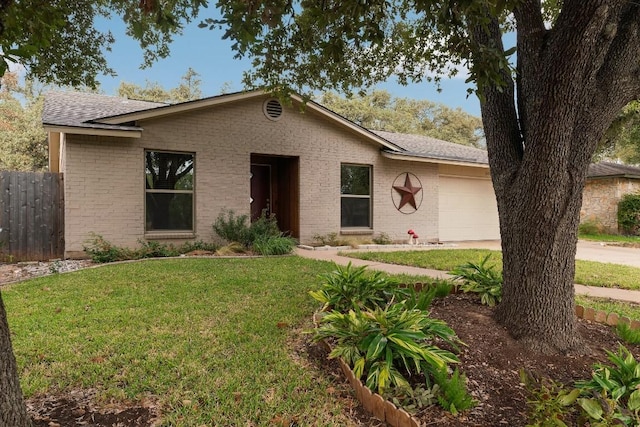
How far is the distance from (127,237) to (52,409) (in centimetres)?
716

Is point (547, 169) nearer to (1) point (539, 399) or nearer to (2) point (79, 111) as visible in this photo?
(1) point (539, 399)

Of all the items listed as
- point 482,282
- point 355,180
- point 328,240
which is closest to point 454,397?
point 482,282

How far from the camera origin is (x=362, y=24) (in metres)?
3.07

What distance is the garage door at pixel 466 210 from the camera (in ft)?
45.7

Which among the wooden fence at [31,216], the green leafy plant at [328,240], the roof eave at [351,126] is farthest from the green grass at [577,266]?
the wooden fence at [31,216]

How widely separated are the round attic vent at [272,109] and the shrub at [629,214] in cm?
1624

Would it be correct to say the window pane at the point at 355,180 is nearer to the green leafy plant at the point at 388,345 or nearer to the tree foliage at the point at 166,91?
the green leafy plant at the point at 388,345

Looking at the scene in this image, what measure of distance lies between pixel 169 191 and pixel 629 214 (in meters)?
18.9

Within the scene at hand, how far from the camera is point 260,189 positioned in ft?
39.9

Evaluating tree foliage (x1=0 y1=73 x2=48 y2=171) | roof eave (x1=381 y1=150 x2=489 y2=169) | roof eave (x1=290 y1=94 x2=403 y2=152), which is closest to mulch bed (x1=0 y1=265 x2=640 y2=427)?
roof eave (x1=290 y1=94 x2=403 y2=152)

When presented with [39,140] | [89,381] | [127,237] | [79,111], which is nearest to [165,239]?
[127,237]

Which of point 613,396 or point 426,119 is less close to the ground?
point 426,119

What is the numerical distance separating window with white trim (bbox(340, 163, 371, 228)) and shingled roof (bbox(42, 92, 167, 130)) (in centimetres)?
592

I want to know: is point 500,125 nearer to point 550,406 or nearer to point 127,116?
point 550,406
